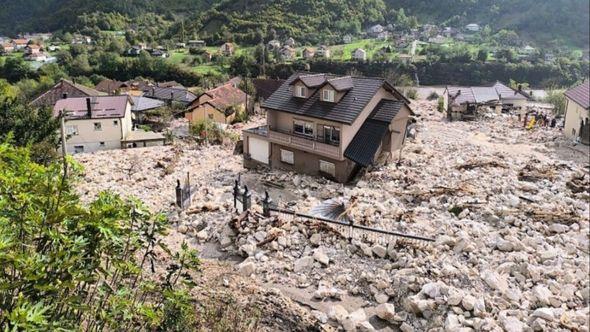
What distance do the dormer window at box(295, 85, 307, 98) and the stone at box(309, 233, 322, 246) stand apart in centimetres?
958

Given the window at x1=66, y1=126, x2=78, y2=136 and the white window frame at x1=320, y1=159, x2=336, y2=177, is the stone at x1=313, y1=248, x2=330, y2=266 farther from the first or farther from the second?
the window at x1=66, y1=126, x2=78, y2=136

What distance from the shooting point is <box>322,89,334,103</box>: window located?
68.8 ft

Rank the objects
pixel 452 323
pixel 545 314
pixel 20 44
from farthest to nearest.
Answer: pixel 20 44 → pixel 545 314 → pixel 452 323

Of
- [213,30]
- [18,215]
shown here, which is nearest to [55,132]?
[18,215]

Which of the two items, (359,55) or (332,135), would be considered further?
(359,55)

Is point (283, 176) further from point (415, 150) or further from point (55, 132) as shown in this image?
point (55, 132)

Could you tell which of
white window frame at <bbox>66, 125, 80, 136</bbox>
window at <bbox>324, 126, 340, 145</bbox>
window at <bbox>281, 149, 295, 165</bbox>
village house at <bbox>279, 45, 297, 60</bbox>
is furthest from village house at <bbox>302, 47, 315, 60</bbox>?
window at <bbox>324, 126, 340, 145</bbox>

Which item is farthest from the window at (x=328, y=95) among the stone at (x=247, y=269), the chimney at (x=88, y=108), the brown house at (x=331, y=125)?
the chimney at (x=88, y=108)

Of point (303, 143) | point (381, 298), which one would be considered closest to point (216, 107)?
point (303, 143)

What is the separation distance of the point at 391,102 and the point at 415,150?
168 inches

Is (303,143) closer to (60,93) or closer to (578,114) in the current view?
(578,114)

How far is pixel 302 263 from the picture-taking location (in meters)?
12.8

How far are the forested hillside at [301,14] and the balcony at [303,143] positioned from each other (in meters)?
7.77

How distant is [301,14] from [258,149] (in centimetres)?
7636
